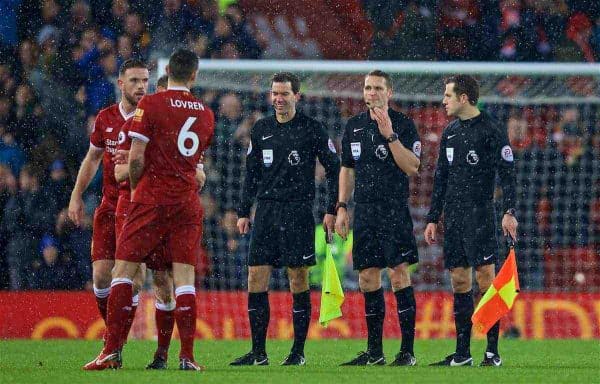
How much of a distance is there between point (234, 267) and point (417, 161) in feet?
18.3

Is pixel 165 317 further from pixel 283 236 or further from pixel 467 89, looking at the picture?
pixel 467 89

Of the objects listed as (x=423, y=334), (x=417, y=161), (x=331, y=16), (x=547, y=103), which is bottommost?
(x=423, y=334)

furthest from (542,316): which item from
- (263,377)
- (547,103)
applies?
(263,377)

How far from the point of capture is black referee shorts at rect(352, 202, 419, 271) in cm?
1000

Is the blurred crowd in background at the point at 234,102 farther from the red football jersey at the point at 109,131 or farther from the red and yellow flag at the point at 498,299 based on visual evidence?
the red football jersey at the point at 109,131

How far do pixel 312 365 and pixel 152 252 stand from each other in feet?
6.11

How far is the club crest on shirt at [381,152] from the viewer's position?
1012cm

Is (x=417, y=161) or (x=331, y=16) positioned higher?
(x=331, y=16)

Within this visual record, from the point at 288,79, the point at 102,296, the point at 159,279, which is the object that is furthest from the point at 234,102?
the point at 159,279

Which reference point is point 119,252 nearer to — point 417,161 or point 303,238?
point 303,238

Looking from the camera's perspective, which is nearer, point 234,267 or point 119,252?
point 119,252

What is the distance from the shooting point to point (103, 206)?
31.6 ft

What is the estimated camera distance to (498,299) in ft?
32.3

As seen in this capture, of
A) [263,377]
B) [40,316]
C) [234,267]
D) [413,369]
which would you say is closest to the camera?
[263,377]
